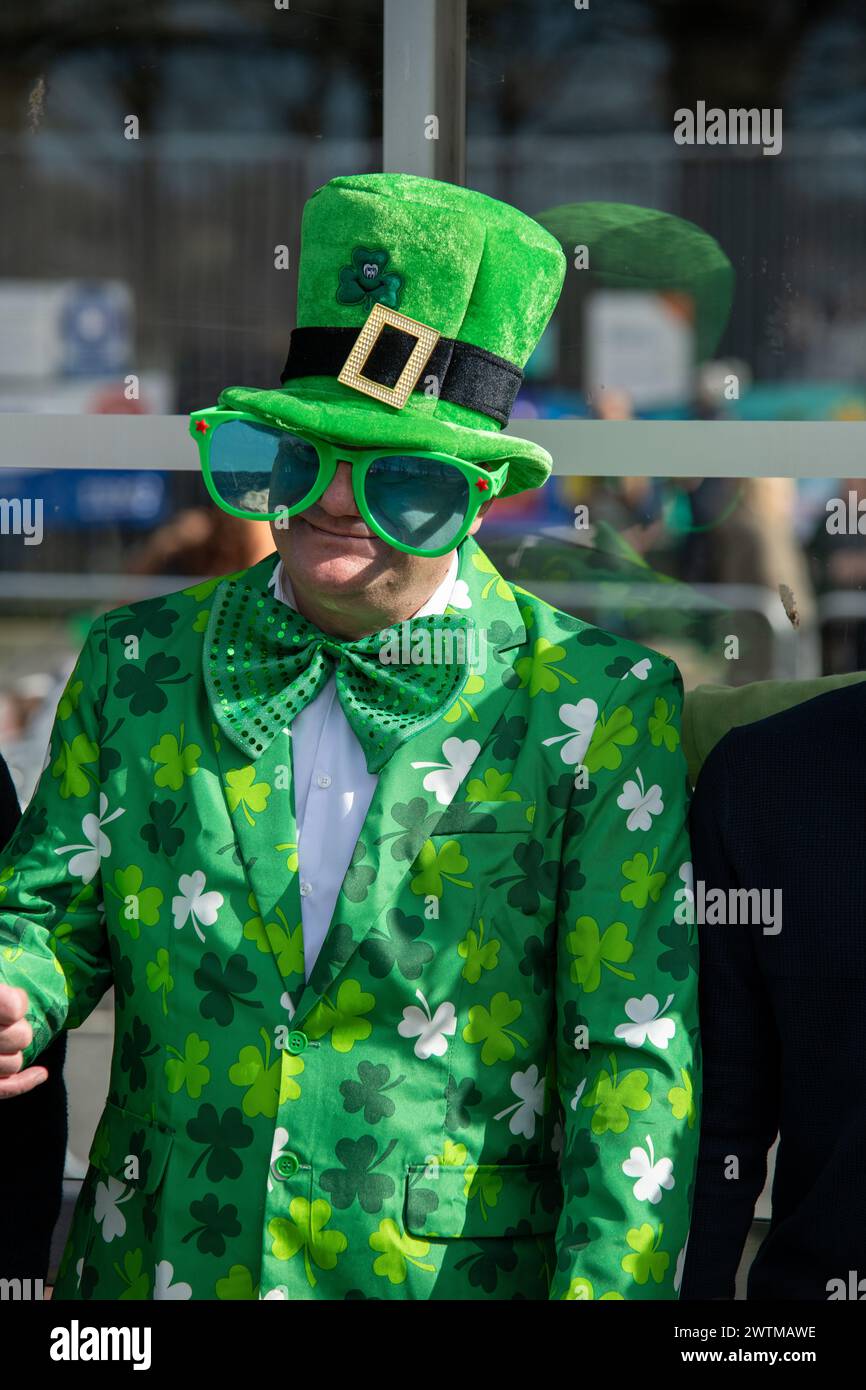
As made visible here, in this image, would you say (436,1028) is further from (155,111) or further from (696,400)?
(155,111)

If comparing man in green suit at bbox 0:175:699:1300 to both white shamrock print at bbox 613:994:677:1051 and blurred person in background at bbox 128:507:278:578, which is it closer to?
white shamrock print at bbox 613:994:677:1051

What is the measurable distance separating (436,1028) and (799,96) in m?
1.97

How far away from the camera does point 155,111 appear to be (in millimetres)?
3219

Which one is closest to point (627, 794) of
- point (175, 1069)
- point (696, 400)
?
point (175, 1069)

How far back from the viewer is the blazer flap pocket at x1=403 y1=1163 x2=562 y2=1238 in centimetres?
196

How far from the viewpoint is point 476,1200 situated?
1.99 m

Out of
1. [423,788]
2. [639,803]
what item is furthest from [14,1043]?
[639,803]

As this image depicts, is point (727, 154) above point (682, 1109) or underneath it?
above

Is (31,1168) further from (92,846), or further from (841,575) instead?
(841,575)

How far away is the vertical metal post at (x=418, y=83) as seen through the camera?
9.73 feet

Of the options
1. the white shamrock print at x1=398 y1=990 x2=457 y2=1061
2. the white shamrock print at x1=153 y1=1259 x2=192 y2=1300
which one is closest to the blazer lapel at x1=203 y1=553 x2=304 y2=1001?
the white shamrock print at x1=398 y1=990 x2=457 y2=1061

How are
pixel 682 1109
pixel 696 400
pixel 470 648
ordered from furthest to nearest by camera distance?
pixel 696 400 → pixel 470 648 → pixel 682 1109

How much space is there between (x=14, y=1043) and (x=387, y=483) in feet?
2.62

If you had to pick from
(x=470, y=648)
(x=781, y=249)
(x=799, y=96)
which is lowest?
(x=470, y=648)
